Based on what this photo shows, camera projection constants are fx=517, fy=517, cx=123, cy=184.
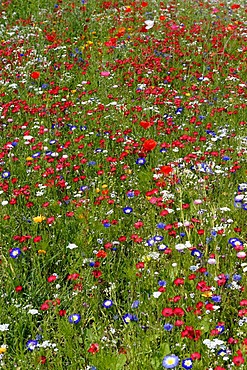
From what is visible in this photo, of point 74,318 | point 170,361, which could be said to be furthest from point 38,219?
point 170,361

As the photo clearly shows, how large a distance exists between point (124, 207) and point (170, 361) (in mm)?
1580

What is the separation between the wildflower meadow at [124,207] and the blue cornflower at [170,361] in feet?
0.04

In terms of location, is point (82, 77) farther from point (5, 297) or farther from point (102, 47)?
point (5, 297)

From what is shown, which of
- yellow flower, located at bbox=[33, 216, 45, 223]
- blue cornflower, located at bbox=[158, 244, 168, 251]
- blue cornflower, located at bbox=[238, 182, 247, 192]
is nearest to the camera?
blue cornflower, located at bbox=[158, 244, 168, 251]

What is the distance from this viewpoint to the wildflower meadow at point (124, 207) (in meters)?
2.53

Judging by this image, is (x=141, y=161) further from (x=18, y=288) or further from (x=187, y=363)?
(x=187, y=363)

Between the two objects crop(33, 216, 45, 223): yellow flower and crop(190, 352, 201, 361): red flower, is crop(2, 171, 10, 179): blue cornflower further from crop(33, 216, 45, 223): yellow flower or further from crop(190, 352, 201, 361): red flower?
crop(190, 352, 201, 361): red flower

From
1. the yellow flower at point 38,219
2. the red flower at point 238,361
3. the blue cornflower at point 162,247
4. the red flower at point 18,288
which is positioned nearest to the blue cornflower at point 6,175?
the yellow flower at point 38,219

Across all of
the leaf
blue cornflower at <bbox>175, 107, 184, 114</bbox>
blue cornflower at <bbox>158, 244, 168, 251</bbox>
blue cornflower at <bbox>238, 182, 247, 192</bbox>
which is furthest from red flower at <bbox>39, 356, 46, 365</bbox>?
blue cornflower at <bbox>175, 107, 184, 114</bbox>

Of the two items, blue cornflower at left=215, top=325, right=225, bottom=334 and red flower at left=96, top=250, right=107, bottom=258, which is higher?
red flower at left=96, top=250, right=107, bottom=258

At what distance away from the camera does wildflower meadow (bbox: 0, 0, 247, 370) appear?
253 centimetres

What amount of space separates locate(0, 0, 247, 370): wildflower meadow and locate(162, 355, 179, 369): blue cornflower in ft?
0.04

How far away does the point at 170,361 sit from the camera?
2246 mm

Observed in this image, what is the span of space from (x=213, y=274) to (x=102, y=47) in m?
5.02
